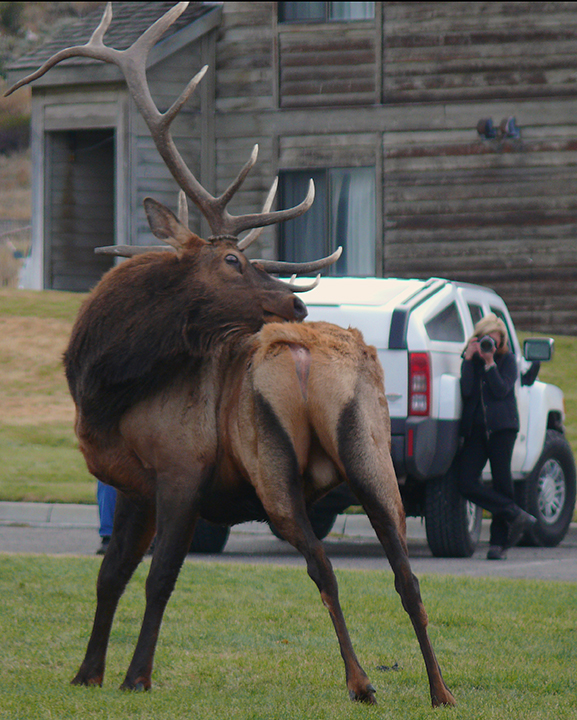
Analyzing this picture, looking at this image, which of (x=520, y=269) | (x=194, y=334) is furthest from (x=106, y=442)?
(x=520, y=269)

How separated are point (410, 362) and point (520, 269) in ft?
34.9

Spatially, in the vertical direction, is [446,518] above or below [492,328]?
below

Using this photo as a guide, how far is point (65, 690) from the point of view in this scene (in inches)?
195

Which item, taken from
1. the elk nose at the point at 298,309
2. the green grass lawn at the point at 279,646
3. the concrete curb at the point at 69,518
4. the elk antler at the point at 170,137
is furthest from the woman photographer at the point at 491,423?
the elk nose at the point at 298,309

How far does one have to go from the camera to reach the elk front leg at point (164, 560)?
490 centimetres

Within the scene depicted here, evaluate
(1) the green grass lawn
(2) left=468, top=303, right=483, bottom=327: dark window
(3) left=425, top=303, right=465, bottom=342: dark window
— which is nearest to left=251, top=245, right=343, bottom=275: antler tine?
(1) the green grass lawn

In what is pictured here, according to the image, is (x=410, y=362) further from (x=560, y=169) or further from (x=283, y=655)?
(x=560, y=169)

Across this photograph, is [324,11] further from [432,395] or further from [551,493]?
[432,395]

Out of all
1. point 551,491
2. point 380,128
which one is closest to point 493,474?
point 551,491

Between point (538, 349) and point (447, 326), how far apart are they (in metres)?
0.87

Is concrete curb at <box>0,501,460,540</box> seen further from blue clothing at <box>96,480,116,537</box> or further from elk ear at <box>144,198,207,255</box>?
elk ear at <box>144,198,207,255</box>

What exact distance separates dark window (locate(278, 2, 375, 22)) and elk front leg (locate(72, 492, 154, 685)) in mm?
16127

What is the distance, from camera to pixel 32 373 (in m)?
17.3

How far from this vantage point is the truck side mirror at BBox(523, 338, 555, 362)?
10250mm
